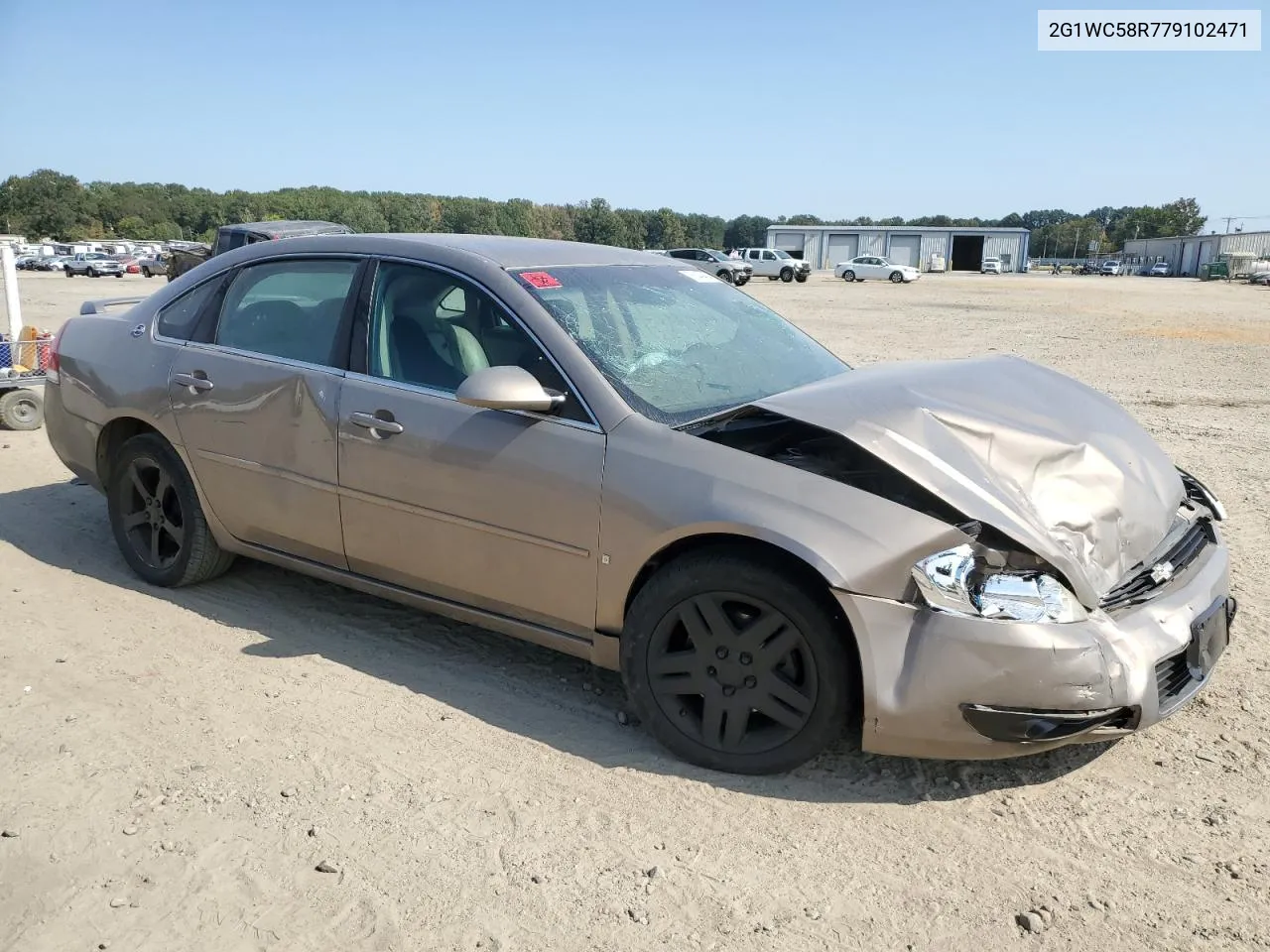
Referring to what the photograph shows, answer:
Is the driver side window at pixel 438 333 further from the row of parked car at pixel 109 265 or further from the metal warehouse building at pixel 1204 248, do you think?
the metal warehouse building at pixel 1204 248

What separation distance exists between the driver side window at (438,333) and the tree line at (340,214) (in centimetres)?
8040

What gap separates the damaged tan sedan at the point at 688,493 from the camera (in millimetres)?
2828

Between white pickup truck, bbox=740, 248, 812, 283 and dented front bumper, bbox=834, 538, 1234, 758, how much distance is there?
5066 cm

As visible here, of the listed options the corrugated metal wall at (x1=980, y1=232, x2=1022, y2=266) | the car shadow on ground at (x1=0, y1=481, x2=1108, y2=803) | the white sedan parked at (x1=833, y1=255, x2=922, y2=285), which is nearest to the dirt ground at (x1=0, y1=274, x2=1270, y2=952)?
the car shadow on ground at (x1=0, y1=481, x2=1108, y2=803)

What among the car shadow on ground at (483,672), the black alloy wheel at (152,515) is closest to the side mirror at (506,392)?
the car shadow on ground at (483,672)

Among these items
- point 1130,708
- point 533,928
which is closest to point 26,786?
point 533,928

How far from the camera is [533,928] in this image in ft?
8.07

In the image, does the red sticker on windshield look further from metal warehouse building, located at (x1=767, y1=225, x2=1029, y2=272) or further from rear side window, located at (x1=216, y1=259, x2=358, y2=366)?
metal warehouse building, located at (x1=767, y1=225, x2=1029, y2=272)

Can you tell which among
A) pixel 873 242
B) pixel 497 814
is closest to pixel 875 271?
pixel 873 242

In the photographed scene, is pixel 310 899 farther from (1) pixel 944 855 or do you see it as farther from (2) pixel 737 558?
(1) pixel 944 855

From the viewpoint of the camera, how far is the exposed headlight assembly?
2.79m

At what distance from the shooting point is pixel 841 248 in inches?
3585

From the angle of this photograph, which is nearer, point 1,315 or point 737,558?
point 737,558

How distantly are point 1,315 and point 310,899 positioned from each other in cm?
2398
